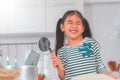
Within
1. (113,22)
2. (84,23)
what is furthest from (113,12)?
(84,23)

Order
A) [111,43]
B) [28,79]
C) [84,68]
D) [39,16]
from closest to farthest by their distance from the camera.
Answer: [28,79]
[84,68]
[39,16]
[111,43]

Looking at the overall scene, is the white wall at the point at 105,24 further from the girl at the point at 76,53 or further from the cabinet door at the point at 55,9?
the girl at the point at 76,53

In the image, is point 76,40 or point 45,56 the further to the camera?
point 45,56

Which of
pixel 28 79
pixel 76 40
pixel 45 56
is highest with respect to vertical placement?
pixel 76 40

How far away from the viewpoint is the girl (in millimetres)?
1137

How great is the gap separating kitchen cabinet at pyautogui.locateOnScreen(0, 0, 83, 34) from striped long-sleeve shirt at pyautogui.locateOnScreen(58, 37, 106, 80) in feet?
2.96

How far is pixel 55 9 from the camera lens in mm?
2066

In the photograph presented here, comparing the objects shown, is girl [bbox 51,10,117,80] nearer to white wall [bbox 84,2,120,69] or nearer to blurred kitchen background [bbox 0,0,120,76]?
blurred kitchen background [bbox 0,0,120,76]

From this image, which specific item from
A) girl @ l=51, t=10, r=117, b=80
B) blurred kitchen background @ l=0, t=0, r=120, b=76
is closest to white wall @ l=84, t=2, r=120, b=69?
blurred kitchen background @ l=0, t=0, r=120, b=76

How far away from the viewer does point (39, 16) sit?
6.80 ft

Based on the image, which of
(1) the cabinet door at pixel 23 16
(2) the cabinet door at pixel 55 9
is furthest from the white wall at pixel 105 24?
(1) the cabinet door at pixel 23 16

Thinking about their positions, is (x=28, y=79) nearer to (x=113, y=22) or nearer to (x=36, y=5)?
(x=36, y=5)

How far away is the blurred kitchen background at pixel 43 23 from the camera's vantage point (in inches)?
81.3

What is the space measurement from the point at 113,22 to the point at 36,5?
634 mm
